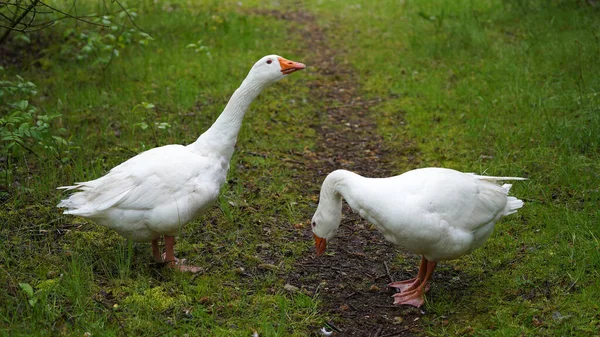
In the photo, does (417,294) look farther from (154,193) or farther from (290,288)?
(154,193)

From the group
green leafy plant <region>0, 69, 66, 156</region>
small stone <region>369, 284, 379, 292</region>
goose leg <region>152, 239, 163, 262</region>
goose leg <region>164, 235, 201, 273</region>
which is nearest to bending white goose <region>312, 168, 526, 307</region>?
small stone <region>369, 284, 379, 292</region>

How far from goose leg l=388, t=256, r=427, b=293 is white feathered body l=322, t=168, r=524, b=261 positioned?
0.81ft

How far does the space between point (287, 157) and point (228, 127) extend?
7.00 feet

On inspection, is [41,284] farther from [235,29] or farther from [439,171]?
[235,29]

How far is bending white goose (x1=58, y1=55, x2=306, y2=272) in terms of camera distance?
4387 millimetres

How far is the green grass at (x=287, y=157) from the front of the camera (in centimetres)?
412

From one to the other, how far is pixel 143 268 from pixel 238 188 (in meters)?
1.62

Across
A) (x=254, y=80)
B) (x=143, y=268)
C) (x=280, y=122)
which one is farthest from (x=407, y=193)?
(x=280, y=122)

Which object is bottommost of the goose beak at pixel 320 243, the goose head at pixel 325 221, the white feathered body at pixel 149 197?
the goose beak at pixel 320 243

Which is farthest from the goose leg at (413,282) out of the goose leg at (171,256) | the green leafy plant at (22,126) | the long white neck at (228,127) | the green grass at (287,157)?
the green leafy plant at (22,126)

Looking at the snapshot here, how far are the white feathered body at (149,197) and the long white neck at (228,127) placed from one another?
25cm

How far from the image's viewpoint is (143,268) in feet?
15.4

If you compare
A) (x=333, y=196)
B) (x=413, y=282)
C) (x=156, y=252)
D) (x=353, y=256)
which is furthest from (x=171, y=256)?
(x=413, y=282)

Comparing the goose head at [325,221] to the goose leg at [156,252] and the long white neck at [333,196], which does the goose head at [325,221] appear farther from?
the goose leg at [156,252]
